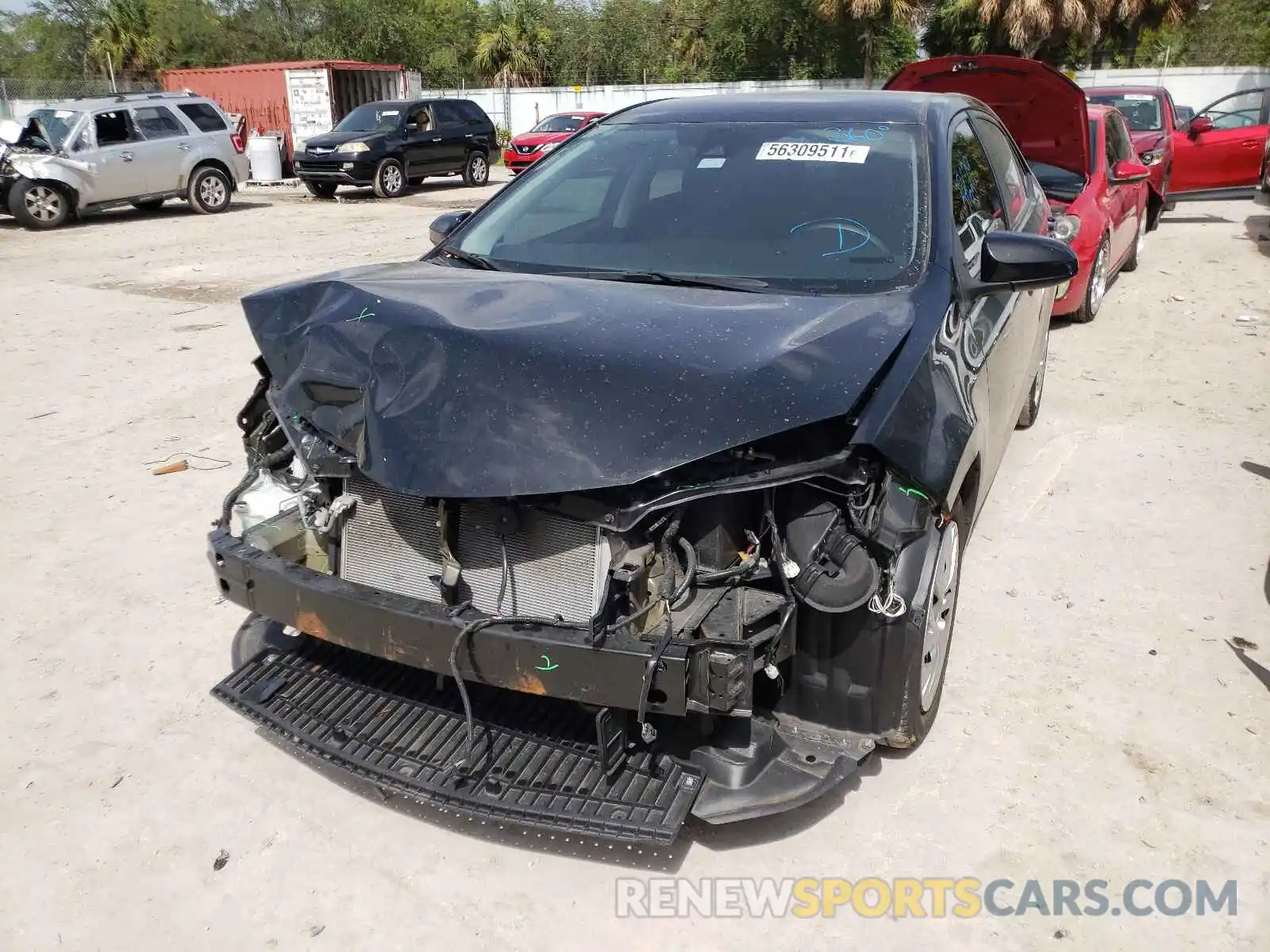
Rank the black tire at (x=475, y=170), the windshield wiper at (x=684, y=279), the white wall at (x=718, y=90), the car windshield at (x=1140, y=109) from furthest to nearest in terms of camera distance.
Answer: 1. the white wall at (x=718, y=90)
2. the black tire at (x=475, y=170)
3. the car windshield at (x=1140, y=109)
4. the windshield wiper at (x=684, y=279)

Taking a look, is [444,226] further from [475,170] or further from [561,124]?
[561,124]

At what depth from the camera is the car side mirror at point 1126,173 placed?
775 cm

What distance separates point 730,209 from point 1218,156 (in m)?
12.4

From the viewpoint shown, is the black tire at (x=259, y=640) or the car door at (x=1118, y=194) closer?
the black tire at (x=259, y=640)

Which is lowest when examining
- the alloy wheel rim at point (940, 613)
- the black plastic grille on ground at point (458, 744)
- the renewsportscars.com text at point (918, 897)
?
the renewsportscars.com text at point (918, 897)

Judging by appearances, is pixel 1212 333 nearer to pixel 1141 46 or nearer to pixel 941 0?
pixel 941 0

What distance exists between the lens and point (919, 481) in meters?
2.57

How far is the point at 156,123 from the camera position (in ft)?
52.0

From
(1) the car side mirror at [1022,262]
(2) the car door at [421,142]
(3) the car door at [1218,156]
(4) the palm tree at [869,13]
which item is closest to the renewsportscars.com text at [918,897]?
(1) the car side mirror at [1022,262]

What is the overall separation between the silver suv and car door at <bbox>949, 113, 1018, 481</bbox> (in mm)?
14765

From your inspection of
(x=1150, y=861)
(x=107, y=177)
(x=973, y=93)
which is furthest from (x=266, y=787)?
(x=107, y=177)

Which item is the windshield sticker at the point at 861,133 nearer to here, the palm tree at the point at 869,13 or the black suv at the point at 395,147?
the black suv at the point at 395,147

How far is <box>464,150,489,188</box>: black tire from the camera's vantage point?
21219 mm

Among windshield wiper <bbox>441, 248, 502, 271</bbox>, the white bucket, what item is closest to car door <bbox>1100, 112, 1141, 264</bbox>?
windshield wiper <bbox>441, 248, 502, 271</bbox>
